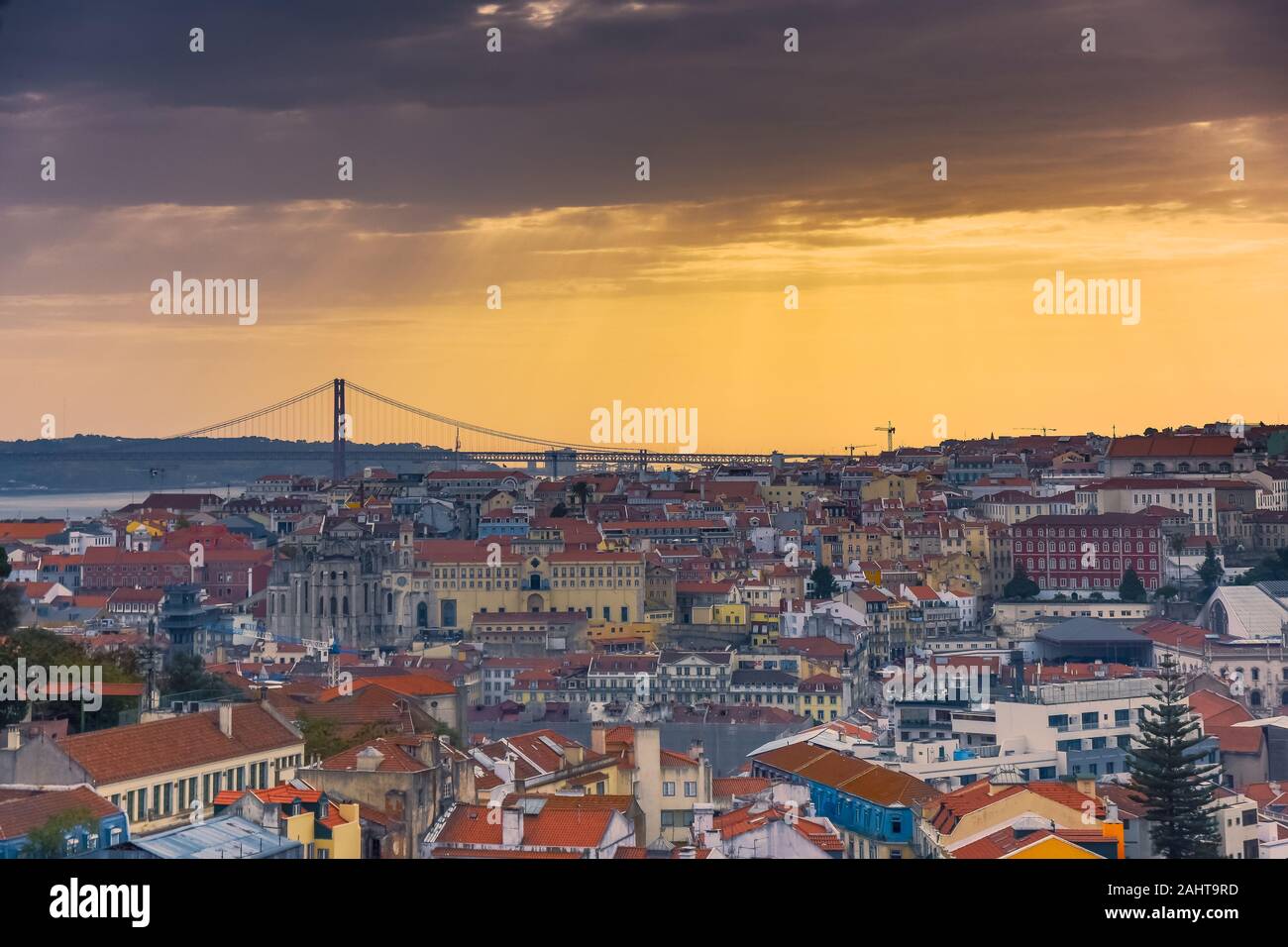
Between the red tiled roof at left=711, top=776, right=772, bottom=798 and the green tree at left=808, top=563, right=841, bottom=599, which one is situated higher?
the green tree at left=808, top=563, right=841, bottom=599

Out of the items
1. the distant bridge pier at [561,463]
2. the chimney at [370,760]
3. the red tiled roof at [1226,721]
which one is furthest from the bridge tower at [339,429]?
the chimney at [370,760]

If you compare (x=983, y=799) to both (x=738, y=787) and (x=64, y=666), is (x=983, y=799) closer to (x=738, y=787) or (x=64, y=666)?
(x=738, y=787)

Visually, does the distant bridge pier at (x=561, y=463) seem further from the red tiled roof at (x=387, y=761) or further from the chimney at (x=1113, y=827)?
the red tiled roof at (x=387, y=761)

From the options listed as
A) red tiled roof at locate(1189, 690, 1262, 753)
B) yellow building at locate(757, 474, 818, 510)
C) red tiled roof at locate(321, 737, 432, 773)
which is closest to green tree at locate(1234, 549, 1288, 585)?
red tiled roof at locate(1189, 690, 1262, 753)

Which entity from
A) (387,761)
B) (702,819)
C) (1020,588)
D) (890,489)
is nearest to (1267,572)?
(1020,588)

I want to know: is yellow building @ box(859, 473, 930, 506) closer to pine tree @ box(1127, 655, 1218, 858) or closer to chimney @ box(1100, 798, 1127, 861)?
pine tree @ box(1127, 655, 1218, 858)

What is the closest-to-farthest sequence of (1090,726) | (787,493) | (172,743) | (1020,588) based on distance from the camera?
(172,743) → (1090,726) → (1020,588) → (787,493)
